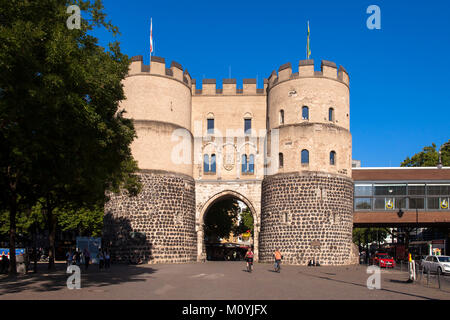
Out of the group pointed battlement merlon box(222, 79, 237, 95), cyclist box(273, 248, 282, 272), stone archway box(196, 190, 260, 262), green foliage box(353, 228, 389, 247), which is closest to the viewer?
cyclist box(273, 248, 282, 272)

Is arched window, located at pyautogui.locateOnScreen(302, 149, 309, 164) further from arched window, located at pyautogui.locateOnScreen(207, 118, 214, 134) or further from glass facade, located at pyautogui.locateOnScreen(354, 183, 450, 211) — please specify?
arched window, located at pyautogui.locateOnScreen(207, 118, 214, 134)

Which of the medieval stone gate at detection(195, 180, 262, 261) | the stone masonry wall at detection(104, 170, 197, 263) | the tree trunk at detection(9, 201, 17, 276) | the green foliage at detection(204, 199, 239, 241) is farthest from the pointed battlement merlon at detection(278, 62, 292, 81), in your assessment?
the tree trunk at detection(9, 201, 17, 276)

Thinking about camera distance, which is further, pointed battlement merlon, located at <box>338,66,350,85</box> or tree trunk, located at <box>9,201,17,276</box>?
pointed battlement merlon, located at <box>338,66,350,85</box>

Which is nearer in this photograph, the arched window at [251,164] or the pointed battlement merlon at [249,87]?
the arched window at [251,164]

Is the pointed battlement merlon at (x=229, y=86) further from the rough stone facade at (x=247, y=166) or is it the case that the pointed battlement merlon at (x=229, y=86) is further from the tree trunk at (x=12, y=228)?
the tree trunk at (x=12, y=228)

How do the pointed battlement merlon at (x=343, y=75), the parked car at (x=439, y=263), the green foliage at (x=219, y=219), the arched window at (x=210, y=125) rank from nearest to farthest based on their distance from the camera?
the parked car at (x=439, y=263)
the pointed battlement merlon at (x=343, y=75)
the arched window at (x=210, y=125)
the green foliage at (x=219, y=219)

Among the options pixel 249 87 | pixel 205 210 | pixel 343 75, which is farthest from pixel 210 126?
pixel 343 75

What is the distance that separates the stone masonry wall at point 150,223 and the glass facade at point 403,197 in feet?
47.2

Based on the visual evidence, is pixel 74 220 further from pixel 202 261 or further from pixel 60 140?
pixel 60 140

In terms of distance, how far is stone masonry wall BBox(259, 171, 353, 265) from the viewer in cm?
3616

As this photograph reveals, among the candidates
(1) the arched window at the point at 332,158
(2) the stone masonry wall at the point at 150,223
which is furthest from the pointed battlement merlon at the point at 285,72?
(2) the stone masonry wall at the point at 150,223

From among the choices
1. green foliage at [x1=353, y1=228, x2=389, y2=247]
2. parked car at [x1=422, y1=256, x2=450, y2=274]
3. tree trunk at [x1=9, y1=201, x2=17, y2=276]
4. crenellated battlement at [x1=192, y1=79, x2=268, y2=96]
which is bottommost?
green foliage at [x1=353, y1=228, x2=389, y2=247]

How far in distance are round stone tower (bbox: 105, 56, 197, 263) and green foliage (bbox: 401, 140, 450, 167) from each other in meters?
29.3

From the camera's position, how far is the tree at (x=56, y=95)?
49.6 ft
